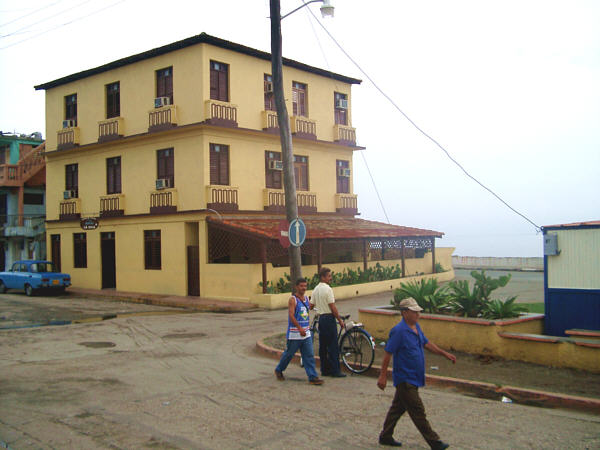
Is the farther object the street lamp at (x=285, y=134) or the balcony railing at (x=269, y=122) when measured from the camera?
the balcony railing at (x=269, y=122)

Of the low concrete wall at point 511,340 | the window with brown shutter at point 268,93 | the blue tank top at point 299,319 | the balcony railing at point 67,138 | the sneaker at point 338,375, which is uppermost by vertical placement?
the window with brown shutter at point 268,93

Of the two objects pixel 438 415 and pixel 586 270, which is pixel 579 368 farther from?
pixel 438 415

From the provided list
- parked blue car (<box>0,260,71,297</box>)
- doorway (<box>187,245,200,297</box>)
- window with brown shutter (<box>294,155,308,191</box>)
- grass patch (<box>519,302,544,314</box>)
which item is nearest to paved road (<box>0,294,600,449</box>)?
grass patch (<box>519,302,544,314</box>)

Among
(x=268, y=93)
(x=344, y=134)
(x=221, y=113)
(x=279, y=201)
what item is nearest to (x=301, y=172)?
(x=279, y=201)

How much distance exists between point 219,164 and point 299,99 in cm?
644

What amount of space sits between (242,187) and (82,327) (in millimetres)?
11114

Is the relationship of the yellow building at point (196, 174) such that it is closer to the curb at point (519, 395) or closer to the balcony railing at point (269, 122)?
the balcony railing at point (269, 122)

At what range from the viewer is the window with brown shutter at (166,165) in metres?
25.3

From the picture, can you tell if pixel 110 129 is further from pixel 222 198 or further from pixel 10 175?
pixel 10 175

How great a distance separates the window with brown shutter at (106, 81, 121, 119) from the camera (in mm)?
27547

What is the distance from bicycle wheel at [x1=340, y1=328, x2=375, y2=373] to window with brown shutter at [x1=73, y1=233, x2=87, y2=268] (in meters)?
22.9

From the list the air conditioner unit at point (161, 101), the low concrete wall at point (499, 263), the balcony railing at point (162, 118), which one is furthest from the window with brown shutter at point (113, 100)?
the low concrete wall at point (499, 263)

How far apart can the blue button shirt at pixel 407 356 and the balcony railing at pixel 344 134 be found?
24.9 meters

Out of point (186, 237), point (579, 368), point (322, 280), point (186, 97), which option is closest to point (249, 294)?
point (186, 237)
